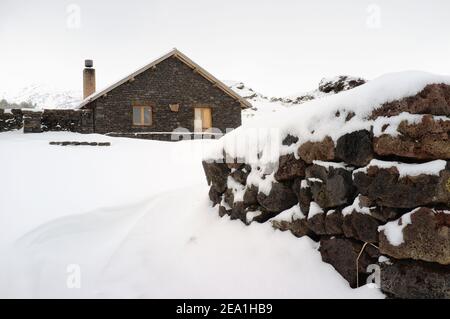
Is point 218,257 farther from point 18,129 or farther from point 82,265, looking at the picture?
point 18,129

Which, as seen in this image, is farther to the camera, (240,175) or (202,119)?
(202,119)

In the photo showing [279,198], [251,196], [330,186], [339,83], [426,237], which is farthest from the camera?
[339,83]

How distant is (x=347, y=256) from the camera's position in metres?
2.66

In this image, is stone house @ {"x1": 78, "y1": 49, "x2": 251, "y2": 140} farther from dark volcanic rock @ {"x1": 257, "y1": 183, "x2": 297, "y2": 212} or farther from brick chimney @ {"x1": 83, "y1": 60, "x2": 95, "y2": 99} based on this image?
dark volcanic rock @ {"x1": 257, "y1": 183, "x2": 297, "y2": 212}

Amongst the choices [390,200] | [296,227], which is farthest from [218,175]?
[390,200]

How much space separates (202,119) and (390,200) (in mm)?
16059

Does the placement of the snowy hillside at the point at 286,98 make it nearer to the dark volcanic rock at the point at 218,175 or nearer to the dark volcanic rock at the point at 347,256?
the dark volcanic rock at the point at 218,175

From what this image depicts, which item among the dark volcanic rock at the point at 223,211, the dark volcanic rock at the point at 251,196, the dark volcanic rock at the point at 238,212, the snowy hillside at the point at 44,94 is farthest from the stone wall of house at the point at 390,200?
the snowy hillside at the point at 44,94

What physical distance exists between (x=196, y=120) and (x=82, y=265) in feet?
46.3

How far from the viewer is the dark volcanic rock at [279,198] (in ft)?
10.9

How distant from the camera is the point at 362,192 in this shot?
2568mm

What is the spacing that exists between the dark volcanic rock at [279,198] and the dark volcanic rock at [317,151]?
0.41 m

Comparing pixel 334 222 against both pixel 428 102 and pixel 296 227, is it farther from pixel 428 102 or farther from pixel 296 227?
pixel 428 102
